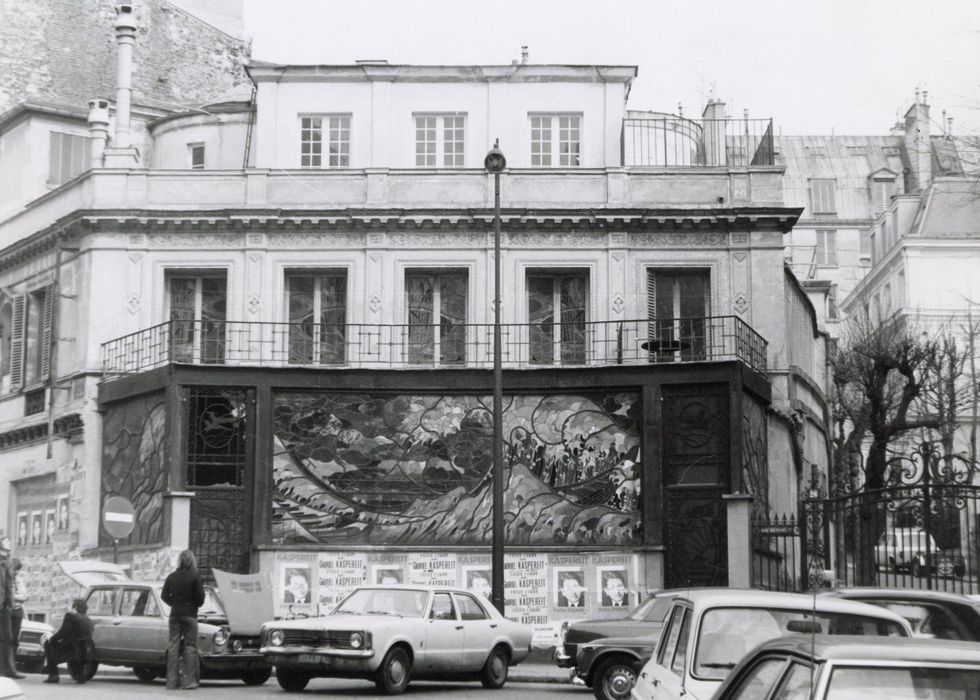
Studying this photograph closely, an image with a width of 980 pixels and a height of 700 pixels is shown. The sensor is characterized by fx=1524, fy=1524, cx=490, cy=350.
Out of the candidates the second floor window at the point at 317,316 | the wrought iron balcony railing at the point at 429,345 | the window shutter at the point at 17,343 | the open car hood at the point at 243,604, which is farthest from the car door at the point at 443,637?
the window shutter at the point at 17,343

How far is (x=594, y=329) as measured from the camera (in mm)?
31344

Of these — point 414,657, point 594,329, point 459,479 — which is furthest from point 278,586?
point 414,657

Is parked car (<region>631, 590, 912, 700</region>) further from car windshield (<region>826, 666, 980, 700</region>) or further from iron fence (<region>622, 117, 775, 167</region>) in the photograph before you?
iron fence (<region>622, 117, 775, 167</region>)

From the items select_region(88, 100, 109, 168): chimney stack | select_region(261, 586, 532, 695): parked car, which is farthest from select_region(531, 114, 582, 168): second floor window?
select_region(261, 586, 532, 695): parked car

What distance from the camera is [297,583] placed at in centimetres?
2805

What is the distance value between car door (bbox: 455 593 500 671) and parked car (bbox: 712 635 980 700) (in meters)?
12.5

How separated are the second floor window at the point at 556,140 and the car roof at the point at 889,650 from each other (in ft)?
89.1

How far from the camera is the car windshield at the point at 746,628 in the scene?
31.9 ft

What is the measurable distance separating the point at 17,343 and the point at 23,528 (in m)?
4.26

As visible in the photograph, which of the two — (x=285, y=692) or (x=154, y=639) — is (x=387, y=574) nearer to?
(x=154, y=639)

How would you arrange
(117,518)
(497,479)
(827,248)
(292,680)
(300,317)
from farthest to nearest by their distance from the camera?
1. (827,248)
2. (300,317)
3. (497,479)
4. (117,518)
5. (292,680)

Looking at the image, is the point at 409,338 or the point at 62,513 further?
the point at 62,513

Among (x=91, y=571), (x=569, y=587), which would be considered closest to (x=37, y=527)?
(x=91, y=571)

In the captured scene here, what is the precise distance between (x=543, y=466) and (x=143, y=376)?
7.91m
